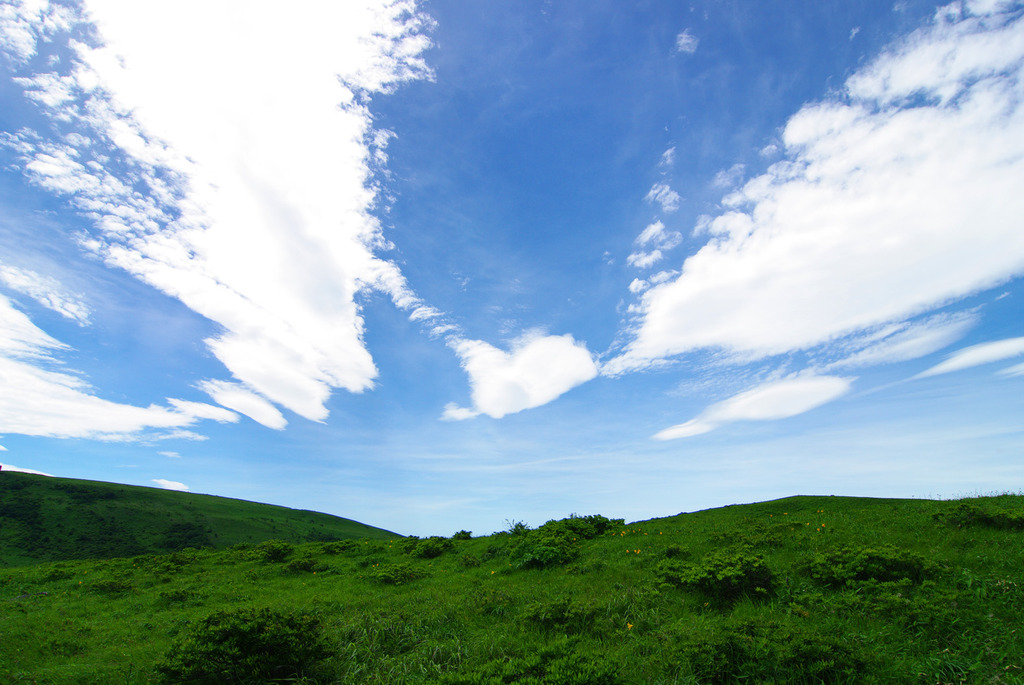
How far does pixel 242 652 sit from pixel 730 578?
9741 millimetres

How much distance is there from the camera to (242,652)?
807cm

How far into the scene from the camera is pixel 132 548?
5362cm

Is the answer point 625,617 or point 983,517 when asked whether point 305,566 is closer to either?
point 625,617

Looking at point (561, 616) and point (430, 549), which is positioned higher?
point (430, 549)

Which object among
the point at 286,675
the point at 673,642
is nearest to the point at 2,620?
the point at 286,675

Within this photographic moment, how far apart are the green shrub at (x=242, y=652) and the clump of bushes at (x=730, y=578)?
26.7 feet

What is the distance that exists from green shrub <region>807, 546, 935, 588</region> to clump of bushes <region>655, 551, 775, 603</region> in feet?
3.65

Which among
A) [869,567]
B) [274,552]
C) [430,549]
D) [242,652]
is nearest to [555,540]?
[430,549]

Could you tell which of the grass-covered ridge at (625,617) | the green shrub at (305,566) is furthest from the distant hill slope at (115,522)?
the grass-covered ridge at (625,617)

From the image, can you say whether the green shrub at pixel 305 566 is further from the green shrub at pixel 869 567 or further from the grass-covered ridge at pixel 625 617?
the green shrub at pixel 869 567

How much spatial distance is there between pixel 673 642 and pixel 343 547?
22928 millimetres

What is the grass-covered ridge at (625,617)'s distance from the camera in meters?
6.72

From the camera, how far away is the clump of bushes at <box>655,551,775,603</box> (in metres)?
9.96

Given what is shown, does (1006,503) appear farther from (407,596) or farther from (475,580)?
(407,596)
